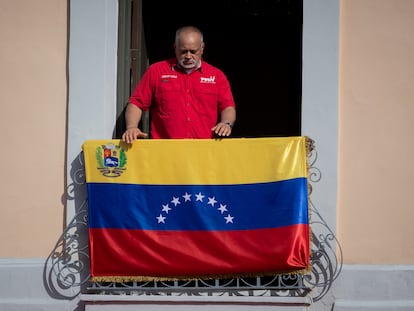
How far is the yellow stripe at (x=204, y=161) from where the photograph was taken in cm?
522

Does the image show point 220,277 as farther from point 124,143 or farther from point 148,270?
point 124,143

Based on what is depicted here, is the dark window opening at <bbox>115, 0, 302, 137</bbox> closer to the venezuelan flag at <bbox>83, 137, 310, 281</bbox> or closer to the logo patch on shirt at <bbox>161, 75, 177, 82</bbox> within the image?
the logo patch on shirt at <bbox>161, 75, 177, 82</bbox>

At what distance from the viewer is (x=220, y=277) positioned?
17.3 ft

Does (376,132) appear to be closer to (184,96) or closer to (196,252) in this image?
(184,96)

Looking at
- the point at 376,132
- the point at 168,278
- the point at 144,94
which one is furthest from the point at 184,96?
the point at 376,132

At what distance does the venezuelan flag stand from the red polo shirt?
0.66 feet

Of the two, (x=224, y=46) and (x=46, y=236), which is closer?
(x=46, y=236)

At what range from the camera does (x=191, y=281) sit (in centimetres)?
546

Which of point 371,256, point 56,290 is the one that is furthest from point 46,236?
point 371,256

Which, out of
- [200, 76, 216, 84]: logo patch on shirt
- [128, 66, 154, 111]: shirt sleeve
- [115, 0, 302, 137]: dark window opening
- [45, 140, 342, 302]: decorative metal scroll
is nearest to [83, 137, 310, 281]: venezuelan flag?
[45, 140, 342, 302]: decorative metal scroll

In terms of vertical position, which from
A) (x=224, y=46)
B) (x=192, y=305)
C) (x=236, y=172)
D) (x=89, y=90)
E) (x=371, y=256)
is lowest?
(x=192, y=305)

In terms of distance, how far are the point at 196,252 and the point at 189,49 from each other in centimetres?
143

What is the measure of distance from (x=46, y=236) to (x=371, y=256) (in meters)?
2.37

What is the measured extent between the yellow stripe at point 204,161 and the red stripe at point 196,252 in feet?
1.22
